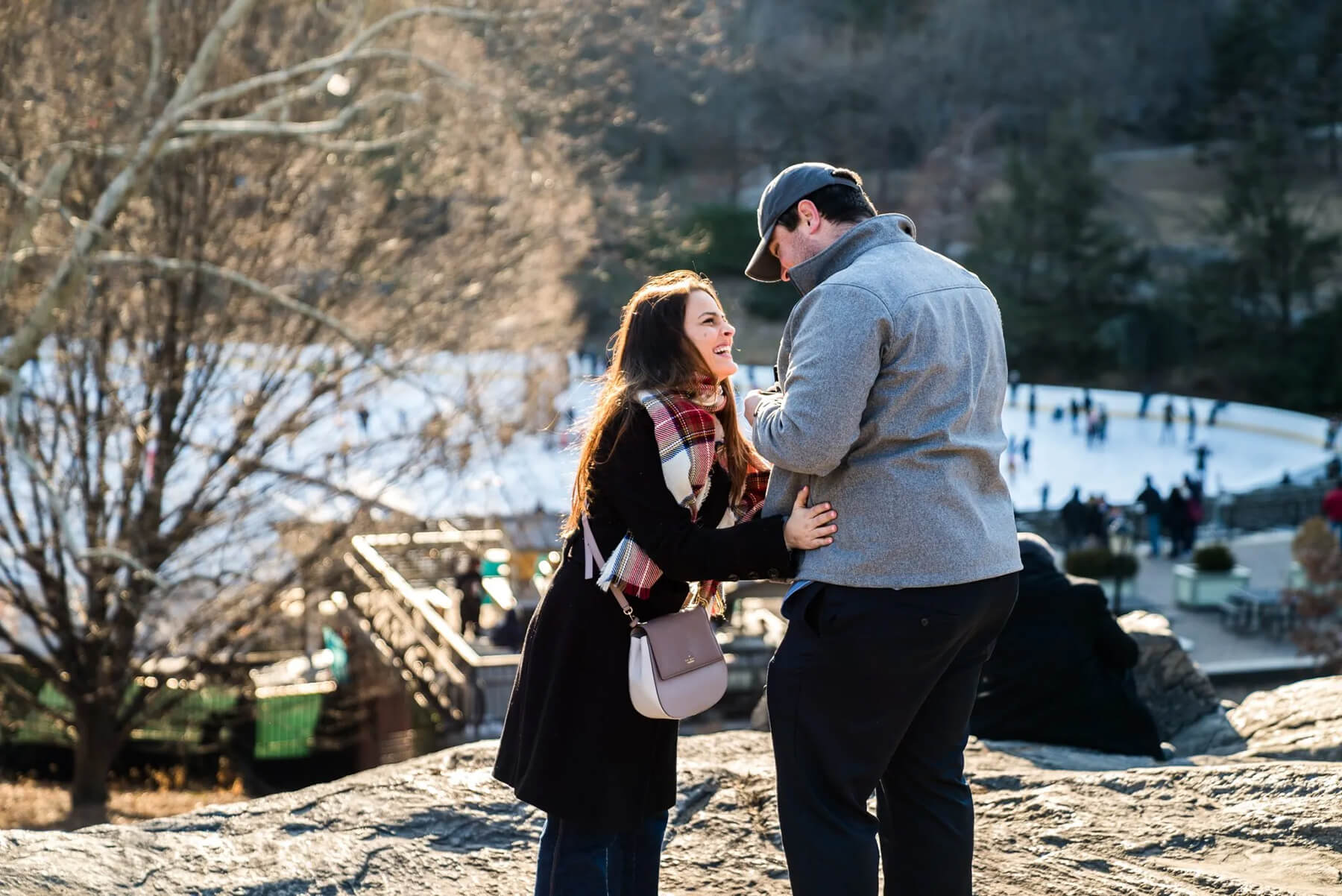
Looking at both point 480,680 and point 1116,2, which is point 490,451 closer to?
point 480,680

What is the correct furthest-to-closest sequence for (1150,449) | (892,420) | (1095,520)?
(1150,449) < (1095,520) < (892,420)

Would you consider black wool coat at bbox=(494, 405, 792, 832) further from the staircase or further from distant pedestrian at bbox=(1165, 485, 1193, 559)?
distant pedestrian at bbox=(1165, 485, 1193, 559)

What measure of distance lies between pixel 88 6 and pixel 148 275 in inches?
76.4

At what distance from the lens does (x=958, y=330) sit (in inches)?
84.4

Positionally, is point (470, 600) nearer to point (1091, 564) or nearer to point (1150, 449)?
point (1091, 564)

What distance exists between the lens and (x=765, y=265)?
235cm

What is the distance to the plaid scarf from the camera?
227 cm

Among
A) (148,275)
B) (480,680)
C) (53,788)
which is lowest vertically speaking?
(53,788)

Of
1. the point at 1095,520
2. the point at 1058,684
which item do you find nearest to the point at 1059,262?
the point at 1095,520

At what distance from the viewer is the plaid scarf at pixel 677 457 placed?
2.27 m

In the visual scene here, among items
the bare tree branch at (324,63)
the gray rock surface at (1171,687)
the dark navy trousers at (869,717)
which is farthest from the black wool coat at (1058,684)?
the bare tree branch at (324,63)

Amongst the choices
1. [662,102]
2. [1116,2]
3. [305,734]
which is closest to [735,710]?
[305,734]

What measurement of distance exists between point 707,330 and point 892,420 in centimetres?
38

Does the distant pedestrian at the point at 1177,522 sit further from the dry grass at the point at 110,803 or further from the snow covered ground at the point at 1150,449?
the dry grass at the point at 110,803
